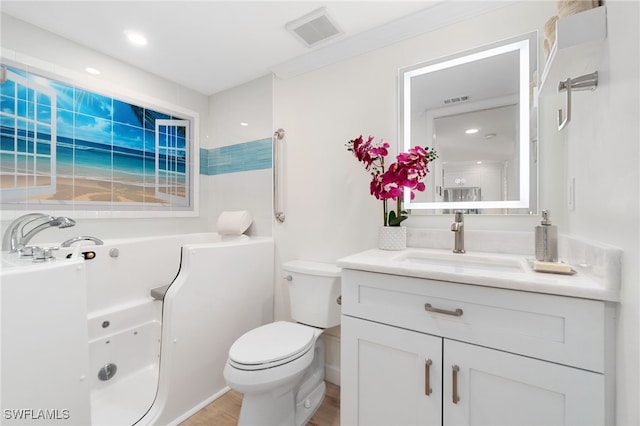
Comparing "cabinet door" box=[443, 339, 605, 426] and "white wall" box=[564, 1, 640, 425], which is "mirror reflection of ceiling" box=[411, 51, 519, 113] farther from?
"cabinet door" box=[443, 339, 605, 426]

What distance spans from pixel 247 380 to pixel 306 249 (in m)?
0.95

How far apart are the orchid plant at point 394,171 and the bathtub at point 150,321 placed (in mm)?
971

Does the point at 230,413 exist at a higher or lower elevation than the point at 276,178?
lower

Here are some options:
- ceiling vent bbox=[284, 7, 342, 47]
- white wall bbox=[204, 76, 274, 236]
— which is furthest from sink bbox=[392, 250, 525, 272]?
ceiling vent bbox=[284, 7, 342, 47]

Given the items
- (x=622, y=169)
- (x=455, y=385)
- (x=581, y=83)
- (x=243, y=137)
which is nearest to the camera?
(x=622, y=169)

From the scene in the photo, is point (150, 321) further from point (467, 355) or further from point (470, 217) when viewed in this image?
point (470, 217)

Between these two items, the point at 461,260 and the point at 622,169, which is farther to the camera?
the point at 461,260

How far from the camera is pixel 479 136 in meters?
1.47

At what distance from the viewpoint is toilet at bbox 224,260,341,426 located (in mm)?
1206

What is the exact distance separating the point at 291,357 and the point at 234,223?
1203 mm

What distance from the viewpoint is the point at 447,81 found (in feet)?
5.05

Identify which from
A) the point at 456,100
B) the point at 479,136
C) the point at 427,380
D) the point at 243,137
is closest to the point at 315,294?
the point at 427,380

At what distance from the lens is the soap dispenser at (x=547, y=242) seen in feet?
3.51

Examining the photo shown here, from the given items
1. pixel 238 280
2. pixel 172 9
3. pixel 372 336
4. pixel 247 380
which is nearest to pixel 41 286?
pixel 247 380
